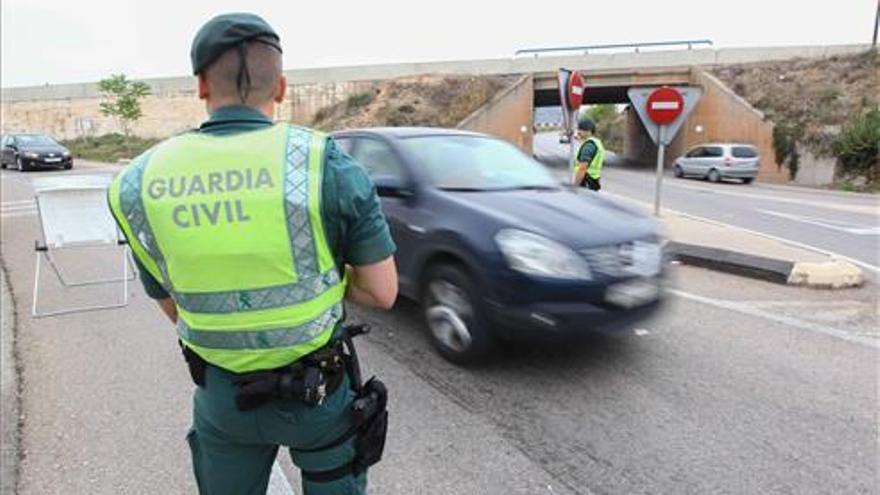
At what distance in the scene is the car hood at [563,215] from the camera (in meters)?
3.99

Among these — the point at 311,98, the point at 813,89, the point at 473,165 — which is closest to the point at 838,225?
the point at 473,165

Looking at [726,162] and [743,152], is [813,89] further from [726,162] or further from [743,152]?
[726,162]

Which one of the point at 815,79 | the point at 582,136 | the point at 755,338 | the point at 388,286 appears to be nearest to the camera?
the point at 388,286

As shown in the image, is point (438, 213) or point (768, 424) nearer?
point (768, 424)

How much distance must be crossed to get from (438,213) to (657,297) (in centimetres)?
155

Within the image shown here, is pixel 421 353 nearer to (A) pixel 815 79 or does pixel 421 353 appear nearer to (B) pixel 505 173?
(B) pixel 505 173

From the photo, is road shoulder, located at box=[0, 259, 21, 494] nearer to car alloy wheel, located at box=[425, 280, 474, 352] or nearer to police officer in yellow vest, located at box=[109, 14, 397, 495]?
police officer in yellow vest, located at box=[109, 14, 397, 495]

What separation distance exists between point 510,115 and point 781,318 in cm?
3154

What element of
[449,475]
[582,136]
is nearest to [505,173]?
[449,475]

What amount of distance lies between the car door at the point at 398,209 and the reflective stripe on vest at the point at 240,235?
9.85ft

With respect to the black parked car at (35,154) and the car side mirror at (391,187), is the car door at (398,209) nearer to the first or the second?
→ the car side mirror at (391,187)

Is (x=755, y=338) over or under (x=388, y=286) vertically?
under

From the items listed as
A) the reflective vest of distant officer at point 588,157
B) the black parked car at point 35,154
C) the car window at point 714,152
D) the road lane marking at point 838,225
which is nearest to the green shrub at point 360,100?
the black parked car at point 35,154

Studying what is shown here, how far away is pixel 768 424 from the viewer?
11.4ft
